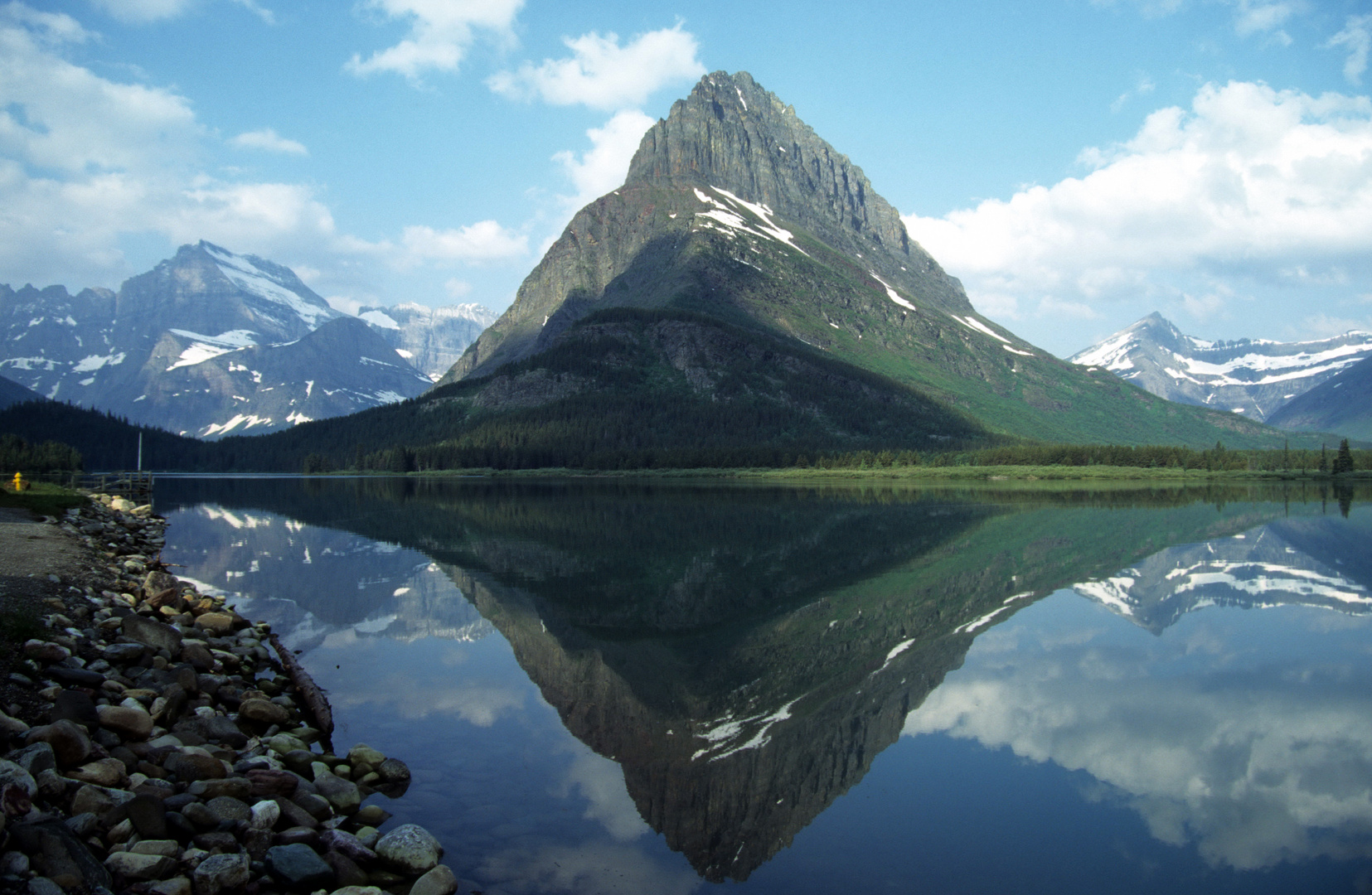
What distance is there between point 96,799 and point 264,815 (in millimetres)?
1721

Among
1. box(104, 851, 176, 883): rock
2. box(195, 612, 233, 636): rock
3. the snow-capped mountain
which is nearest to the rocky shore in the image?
box(104, 851, 176, 883): rock

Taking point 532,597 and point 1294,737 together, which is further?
point 532,597

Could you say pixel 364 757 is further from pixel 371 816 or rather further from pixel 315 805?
pixel 315 805

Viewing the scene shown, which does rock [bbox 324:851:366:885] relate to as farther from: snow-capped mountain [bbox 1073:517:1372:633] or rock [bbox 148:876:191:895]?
snow-capped mountain [bbox 1073:517:1372:633]

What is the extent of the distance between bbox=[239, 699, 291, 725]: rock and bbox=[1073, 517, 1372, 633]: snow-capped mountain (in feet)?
75.3

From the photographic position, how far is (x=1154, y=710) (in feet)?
55.1

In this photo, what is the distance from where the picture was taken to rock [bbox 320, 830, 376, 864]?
376 inches

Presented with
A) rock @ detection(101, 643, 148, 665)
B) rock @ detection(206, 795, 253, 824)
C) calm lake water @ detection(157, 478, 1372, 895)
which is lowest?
calm lake water @ detection(157, 478, 1372, 895)

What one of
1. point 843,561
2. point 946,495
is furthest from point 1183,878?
point 946,495

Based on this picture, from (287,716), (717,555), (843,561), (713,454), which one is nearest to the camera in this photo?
(287,716)

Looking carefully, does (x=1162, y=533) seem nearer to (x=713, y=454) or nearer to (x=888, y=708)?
(x=888, y=708)

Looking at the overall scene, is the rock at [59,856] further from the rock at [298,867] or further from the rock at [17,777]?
the rock at [298,867]

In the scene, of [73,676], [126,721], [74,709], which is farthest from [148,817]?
[73,676]

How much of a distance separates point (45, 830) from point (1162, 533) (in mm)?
55026
